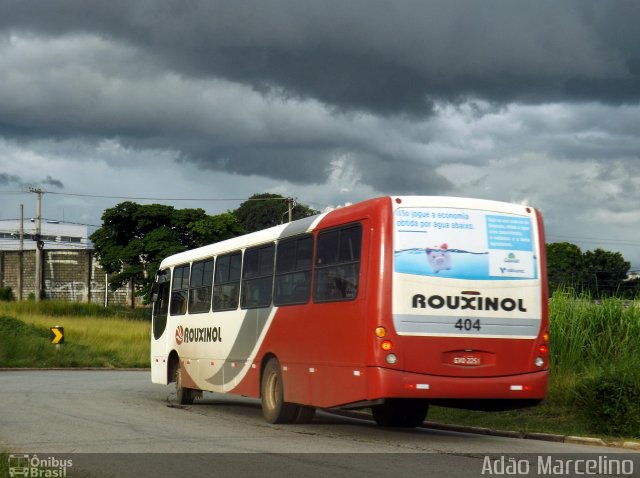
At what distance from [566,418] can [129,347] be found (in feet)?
Result: 110

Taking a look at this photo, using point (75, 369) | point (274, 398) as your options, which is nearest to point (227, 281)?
point (274, 398)

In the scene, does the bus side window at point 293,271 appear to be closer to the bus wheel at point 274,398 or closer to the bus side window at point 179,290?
the bus wheel at point 274,398

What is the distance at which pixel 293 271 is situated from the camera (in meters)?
16.4

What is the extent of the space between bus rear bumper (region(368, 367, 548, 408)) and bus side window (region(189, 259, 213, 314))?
7.53 m

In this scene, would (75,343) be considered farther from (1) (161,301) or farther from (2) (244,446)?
(2) (244,446)

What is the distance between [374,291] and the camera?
13656 mm

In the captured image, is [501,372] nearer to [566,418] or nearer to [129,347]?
[566,418]

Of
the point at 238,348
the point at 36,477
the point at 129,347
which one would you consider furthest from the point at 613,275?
the point at 36,477

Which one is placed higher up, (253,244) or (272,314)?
(253,244)

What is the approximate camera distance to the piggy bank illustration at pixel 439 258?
45.4 ft

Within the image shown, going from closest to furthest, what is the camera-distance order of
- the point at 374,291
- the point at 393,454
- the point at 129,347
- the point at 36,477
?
the point at 36,477 → the point at 393,454 → the point at 374,291 → the point at 129,347

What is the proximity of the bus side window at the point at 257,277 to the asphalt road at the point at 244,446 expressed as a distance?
204 centimetres

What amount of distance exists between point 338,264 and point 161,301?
10.3 meters

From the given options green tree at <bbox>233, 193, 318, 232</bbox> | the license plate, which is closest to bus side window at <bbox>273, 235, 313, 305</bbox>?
the license plate
